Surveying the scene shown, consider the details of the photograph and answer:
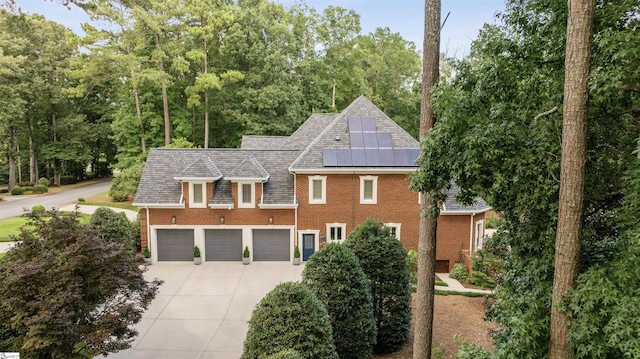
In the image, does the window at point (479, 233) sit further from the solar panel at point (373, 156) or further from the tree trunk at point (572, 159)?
the tree trunk at point (572, 159)

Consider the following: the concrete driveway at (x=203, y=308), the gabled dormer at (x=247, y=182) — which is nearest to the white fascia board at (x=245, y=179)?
the gabled dormer at (x=247, y=182)

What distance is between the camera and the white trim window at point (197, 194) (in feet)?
61.7

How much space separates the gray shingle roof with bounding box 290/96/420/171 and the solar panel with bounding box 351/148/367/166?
26.6 inches

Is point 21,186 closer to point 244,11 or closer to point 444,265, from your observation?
point 244,11

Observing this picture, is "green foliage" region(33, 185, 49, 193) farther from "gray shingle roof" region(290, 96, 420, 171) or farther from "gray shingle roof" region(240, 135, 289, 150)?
"gray shingle roof" region(290, 96, 420, 171)

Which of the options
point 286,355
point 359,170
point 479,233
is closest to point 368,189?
point 359,170

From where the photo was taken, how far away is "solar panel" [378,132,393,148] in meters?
19.3

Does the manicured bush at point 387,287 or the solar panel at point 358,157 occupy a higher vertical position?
the solar panel at point 358,157

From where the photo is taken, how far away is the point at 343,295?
8953mm

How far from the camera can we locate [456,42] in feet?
68.1

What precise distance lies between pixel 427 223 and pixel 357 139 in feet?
39.6

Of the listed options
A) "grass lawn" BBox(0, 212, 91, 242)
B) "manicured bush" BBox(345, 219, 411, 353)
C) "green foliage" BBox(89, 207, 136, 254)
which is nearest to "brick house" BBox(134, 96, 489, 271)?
"green foliage" BBox(89, 207, 136, 254)

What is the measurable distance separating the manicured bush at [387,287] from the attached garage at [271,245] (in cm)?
915

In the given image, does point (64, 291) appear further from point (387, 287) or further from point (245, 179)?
point (245, 179)
